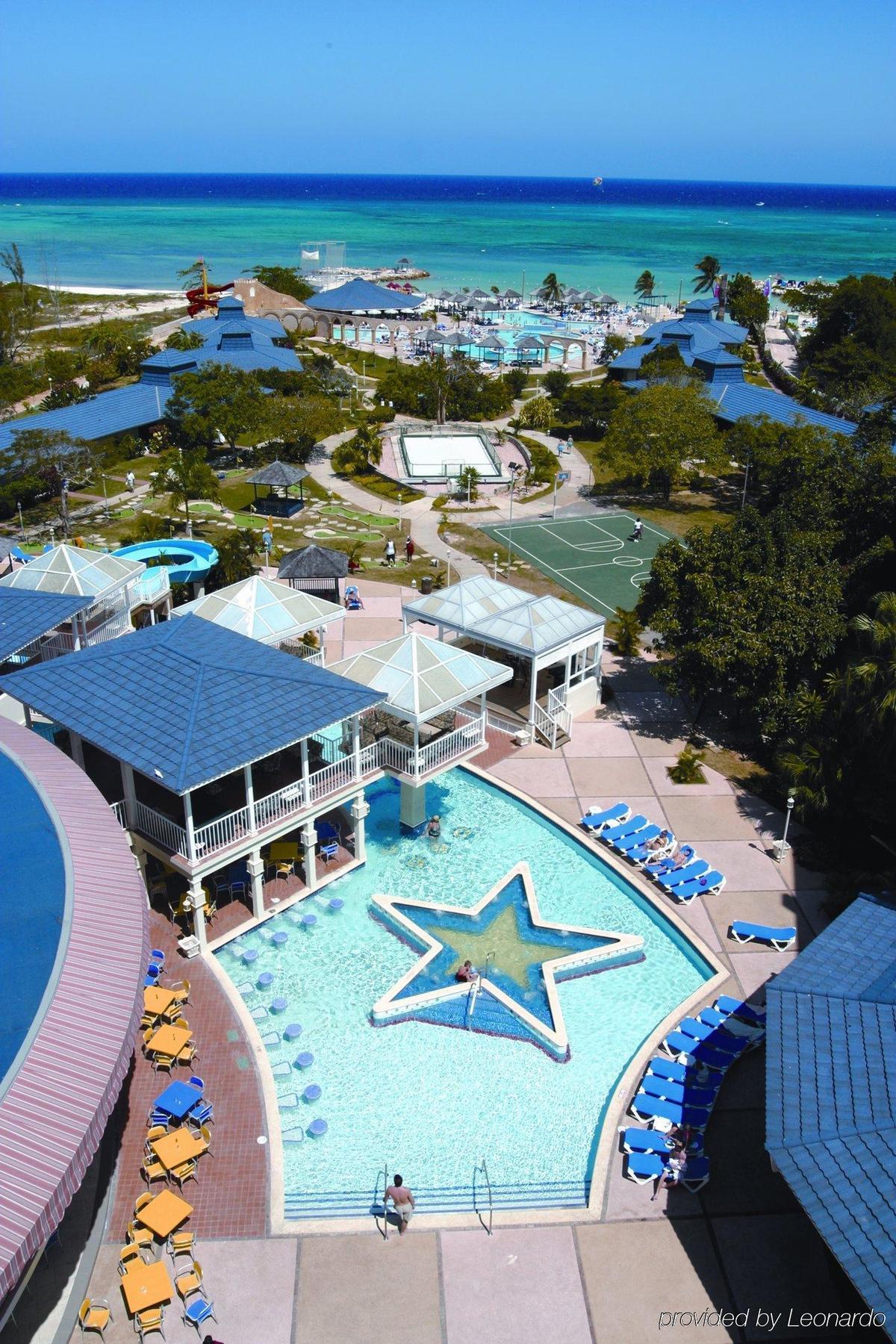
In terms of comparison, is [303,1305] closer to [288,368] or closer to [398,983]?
[398,983]

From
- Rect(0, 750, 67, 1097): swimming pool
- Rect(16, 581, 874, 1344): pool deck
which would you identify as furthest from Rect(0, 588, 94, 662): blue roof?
Rect(16, 581, 874, 1344): pool deck

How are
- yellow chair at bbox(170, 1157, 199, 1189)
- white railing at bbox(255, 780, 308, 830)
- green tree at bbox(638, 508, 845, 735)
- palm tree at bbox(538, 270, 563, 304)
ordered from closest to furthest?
yellow chair at bbox(170, 1157, 199, 1189) → white railing at bbox(255, 780, 308, 830) → green tree at bbox(638, 508, 845, 735) → palm tree at bbox(538, 270, 563, 304)

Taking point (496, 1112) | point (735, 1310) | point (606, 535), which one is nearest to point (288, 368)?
point (606, 535)

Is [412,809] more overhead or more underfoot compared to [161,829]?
more underfoot

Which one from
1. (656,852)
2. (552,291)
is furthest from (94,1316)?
(552,291)

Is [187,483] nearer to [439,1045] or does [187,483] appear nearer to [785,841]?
[785,841]

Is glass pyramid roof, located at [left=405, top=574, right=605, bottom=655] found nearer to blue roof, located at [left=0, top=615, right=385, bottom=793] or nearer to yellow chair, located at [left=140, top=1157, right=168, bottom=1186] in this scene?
blue roof, located at [left=0, top=615, right=385, bottom=793]
